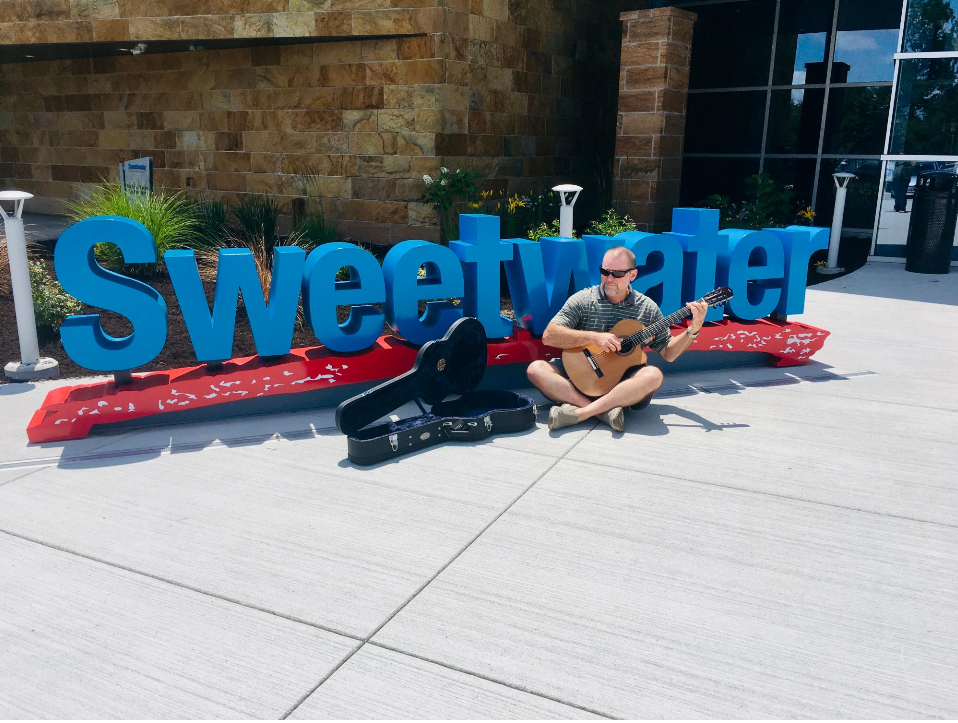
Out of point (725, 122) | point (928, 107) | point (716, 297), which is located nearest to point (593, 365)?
point (716, 297)

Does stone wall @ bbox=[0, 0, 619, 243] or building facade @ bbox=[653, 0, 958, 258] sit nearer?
stone wall @ bbox=[0, 0, 619, 243]

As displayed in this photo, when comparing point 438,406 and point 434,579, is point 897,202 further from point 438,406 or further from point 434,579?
point 434,579

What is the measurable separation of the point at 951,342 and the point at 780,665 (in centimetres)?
648

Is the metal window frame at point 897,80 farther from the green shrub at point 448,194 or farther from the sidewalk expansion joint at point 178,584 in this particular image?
the sidewalk expansion joint at point 178,584

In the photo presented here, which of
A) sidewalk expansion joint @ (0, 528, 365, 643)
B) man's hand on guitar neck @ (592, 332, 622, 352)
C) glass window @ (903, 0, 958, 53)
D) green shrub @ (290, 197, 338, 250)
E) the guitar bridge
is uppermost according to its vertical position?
glass window @ (903, 0, 958, 53)

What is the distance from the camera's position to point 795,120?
15633 mm

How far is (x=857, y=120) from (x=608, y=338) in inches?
477

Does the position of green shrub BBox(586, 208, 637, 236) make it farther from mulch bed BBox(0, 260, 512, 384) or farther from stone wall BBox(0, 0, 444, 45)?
stone wall BBox(0, 0, 444, 45)

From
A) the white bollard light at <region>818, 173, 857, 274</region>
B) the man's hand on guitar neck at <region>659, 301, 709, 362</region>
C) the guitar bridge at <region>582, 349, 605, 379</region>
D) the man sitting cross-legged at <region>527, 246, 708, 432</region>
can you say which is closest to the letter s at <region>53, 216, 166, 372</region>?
the man sitting cross-legged at <region>527, 246, 708, 432</region>

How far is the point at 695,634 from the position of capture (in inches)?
125

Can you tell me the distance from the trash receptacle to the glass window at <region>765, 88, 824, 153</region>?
3.31m

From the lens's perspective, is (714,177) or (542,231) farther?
(714,177)

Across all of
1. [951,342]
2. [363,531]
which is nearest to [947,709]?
[363,531]

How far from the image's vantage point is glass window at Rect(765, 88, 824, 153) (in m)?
15.4
